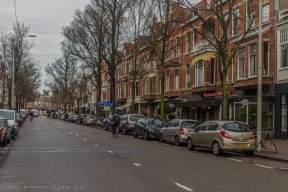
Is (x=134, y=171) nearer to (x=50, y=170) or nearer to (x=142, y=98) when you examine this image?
(x=50, y=170)

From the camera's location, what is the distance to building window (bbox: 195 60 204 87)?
34.5 meters

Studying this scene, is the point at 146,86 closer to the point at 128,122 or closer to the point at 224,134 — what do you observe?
the point at 128,122

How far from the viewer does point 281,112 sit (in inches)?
1001

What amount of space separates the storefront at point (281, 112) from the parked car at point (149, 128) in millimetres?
7281

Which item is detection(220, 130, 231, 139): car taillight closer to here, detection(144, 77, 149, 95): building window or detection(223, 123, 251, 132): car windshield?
detection(223, 123, 251, 132): car windshield

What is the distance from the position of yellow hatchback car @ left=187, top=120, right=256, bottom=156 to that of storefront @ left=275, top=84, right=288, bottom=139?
897cm

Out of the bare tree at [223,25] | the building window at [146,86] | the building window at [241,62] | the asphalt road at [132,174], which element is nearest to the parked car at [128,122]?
the bare tree at [223,25]

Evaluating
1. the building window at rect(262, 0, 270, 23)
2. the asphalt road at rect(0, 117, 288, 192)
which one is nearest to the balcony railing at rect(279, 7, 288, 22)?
the building window at rect(262, 0, 270, 23)

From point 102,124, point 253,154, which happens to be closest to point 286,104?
point 253,154

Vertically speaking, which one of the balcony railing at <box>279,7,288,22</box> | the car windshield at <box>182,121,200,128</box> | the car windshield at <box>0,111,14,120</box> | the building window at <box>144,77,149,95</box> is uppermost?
the balcony railing at <box>279,7,288,22</box>

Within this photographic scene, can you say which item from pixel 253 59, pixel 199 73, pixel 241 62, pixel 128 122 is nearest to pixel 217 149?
pixel 253 59

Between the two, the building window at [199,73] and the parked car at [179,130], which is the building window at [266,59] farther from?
the building window at [199,73]

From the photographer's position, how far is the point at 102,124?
1858 inches

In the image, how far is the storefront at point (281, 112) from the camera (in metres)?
24.9
